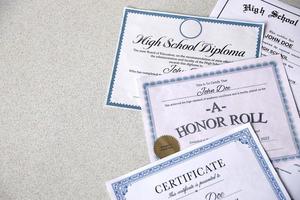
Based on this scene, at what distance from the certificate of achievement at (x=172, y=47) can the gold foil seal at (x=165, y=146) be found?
0.07 m

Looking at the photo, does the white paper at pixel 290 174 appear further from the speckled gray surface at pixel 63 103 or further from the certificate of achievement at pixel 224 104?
the speckled gray surface at pixel 63 103

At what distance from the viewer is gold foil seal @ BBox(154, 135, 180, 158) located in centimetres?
57

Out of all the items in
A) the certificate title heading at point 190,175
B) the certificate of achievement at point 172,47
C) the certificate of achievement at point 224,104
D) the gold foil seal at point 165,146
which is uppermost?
the certificate of achievement at point 172,47

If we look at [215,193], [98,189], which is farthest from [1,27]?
[215,193]

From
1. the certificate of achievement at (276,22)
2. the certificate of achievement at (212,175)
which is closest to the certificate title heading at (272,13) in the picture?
the certificate of achievement at (276,22)

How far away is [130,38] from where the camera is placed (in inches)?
23.4

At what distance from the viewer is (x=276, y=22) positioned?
590 mm

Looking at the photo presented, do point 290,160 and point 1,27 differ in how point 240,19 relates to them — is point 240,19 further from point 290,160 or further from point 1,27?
point 1,27

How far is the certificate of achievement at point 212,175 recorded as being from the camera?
560 mm

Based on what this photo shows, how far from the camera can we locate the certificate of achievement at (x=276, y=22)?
58 centimetres

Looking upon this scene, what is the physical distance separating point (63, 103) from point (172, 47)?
0.21 metres

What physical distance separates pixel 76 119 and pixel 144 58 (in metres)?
0.15

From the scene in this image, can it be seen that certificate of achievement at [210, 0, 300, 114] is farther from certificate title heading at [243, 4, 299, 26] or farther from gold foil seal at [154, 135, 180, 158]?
gold foil seal at [154, 135, 180, 158]

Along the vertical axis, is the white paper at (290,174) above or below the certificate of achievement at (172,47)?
below
